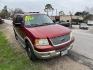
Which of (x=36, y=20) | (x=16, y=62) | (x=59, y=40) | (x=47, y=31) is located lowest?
(x=16, y=62)

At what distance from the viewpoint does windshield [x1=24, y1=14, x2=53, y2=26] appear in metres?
8.56

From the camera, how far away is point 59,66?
7.25 m

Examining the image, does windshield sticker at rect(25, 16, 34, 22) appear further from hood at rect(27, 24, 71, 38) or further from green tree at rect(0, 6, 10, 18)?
green tree at rect(0, 6, 10, 18)

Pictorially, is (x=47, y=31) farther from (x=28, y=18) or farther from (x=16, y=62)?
(x=16, y=62)

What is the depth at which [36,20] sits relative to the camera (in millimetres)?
8773

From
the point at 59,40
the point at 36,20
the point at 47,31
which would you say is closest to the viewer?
the point at 59,40

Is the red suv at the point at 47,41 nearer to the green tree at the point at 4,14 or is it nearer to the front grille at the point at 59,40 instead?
the front grille at the point at 59,40

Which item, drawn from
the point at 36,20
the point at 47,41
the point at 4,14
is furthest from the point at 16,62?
the point at 4,14

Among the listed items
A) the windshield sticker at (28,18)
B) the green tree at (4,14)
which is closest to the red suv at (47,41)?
the windshield sticker at (28,18)

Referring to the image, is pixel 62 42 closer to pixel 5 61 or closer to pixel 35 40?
pixel 35 40

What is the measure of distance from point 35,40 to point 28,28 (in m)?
1.21

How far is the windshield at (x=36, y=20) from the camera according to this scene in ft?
28.1

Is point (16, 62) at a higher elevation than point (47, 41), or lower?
lower

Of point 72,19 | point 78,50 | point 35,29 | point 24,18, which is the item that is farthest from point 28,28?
point 72,19
